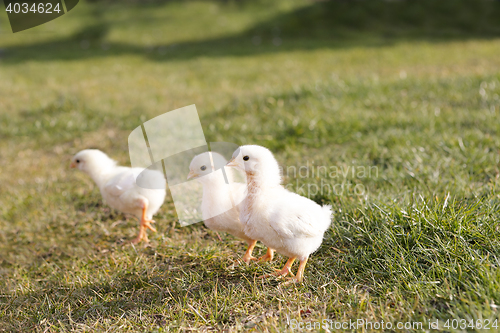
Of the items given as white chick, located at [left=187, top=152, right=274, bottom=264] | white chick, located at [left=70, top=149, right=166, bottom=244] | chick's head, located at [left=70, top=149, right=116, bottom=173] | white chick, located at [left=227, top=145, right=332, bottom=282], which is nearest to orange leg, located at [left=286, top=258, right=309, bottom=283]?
white chick, located at [left=227, top=145, right=332, bottom=282]

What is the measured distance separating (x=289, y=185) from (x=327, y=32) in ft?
34.9

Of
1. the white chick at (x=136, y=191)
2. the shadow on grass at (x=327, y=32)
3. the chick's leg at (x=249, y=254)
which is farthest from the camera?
the shadow on grass at (x=327, y=32)

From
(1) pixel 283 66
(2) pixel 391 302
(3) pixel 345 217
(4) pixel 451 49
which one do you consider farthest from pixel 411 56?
(2) pixel 391 302

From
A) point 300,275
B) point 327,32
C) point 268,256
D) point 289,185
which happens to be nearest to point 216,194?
point 268,256

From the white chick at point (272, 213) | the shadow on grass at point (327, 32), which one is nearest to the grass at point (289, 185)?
the white chick at point (272, 213)

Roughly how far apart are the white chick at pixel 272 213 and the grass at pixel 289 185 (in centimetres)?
27

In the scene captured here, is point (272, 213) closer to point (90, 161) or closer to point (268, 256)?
point (268, 256)

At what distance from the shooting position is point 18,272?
9.76ft

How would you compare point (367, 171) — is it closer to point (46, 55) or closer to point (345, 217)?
point (345, 217)

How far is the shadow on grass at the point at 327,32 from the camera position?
11.8 meters

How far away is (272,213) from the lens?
88.7 inches

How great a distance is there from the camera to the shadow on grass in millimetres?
11750

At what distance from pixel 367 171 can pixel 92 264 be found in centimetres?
240

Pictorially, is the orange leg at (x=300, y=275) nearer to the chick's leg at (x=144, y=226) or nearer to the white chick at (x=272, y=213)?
the white chick at (x=272, y=213)
